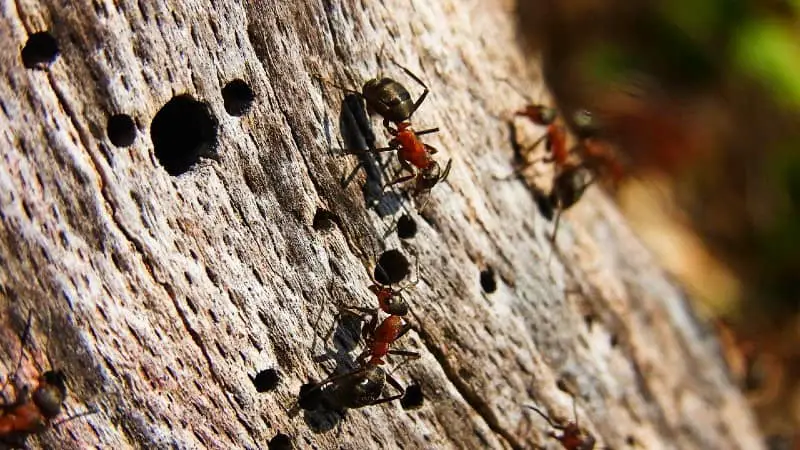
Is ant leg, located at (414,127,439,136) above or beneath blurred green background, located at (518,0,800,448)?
beneath

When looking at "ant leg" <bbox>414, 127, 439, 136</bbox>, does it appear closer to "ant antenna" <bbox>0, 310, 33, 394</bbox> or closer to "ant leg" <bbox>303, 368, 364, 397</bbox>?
"ant leg" <bbox>303, 368, 364, 397</bbox>

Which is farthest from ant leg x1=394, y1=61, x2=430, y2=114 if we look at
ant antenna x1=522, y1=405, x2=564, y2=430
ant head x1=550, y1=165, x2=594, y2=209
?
ant antenna x1=522, y1=405, x2=564, y2=430

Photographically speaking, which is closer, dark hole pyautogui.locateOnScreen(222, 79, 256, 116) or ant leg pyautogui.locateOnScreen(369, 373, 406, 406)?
dark hole pyautogui.locateOnScreen(222, 79, 256, 116)

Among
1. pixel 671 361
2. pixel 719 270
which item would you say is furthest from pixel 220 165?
pixel 719 270

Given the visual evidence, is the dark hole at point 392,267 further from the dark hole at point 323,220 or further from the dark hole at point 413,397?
the dark hole at point 413,397

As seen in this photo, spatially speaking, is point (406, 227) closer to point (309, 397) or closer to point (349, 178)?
point (349, 178)

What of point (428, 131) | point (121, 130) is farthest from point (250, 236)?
point (428, 131)

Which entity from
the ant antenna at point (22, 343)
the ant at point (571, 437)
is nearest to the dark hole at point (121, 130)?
the ant antenna at point (22, 343)
